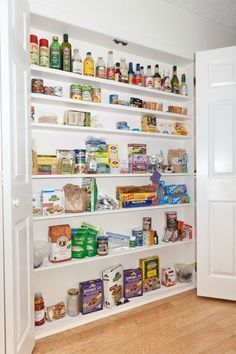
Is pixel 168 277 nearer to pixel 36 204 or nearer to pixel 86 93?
pixel 36 204

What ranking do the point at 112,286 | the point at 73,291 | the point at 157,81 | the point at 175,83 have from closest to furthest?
the point at 73,291 → the point at 112,286 → the point at 157,81 → the point at 175,83

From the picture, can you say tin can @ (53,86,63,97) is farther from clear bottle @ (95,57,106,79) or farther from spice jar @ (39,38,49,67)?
clear bottle @ (95,57,106,79)

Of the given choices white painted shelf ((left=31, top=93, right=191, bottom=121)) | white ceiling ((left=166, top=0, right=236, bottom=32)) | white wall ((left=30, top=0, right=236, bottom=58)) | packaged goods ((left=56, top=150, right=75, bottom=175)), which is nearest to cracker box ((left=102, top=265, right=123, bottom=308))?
packaged goods ((left=56, top=150, right=75, bottom=175))

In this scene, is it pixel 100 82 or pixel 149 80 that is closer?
pixel 100 82

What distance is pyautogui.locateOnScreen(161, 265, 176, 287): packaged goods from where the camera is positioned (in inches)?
100

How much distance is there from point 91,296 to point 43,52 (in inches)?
72.3

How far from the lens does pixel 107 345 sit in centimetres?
177

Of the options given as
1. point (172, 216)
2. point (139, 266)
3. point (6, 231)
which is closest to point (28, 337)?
point (6, 231)

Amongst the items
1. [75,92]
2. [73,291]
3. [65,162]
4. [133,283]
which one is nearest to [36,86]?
[75,92]

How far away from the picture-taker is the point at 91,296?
82.8 inches

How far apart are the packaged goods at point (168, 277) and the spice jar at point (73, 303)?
2.90ft

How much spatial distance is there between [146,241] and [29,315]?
1.13 meters

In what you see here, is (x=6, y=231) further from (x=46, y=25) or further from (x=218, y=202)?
(x=218, y=202)

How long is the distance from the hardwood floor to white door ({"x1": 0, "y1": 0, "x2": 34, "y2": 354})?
0.32m
